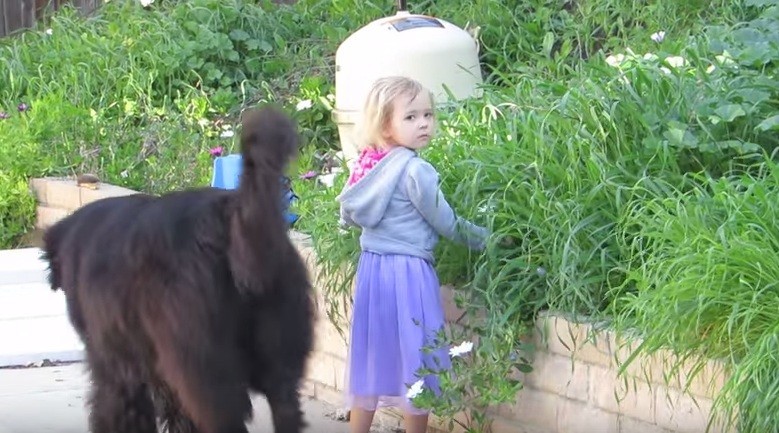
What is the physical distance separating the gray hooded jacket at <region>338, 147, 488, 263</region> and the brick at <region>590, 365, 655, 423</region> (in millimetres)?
698

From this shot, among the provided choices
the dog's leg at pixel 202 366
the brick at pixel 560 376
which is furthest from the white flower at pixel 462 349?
the dog's leg at pixel 202 366

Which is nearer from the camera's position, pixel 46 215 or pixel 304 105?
pixel 304 105

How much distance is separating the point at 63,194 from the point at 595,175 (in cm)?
438

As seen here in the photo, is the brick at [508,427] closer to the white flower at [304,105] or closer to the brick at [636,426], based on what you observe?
the brick at [636,426]

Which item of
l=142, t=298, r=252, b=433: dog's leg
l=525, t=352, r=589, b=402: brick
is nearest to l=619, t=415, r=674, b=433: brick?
l=525, t=352, r=589, b=402: brick

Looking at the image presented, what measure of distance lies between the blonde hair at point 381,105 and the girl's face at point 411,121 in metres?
0.02

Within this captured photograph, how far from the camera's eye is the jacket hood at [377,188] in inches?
191

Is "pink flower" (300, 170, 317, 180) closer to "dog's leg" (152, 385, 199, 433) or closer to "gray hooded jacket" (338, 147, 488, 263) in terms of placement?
"gray hooded jacket" (338, 147, 488, 263)

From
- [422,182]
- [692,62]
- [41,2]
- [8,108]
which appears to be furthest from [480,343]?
[41,2]

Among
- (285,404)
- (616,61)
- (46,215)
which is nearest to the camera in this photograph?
(285,404)

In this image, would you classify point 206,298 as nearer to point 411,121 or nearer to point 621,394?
point 411,121

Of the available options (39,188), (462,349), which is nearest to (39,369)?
(462,349)

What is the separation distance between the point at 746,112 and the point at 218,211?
84.7 inches

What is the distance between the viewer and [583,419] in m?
4.71
